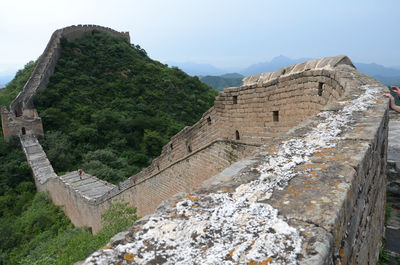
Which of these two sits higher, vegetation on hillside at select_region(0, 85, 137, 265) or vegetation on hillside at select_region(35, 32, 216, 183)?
vegetation on hillside at select_region(35, 32, 216, 183)

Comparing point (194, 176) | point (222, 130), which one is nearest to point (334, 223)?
point (222, 130)

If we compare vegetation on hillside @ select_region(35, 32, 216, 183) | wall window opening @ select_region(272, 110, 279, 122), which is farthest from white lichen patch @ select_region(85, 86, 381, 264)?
vegetation on hillside @ select_region(35, 32, 216, 183)

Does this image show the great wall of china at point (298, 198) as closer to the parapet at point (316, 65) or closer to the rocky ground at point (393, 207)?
the parapet at point (316, 65)

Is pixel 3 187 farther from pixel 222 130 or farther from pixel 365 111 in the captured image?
pixel 365 111

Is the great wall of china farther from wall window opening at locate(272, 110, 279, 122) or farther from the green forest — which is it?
the green forest

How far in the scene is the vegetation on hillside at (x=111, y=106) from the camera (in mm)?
21062

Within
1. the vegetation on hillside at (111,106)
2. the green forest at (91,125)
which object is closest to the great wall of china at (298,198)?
the green forest at (91,125)

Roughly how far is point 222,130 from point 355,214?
197 inches

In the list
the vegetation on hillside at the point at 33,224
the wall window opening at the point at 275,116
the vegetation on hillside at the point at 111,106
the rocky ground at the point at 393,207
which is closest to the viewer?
the rocky ground at the point at 393,207

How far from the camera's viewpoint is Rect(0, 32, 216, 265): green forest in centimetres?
1307

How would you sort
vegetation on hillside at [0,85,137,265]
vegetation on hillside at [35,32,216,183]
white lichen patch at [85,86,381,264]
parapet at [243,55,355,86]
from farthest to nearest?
vegetation on hillside at [35,32,216,183] → vegetation on hillside at [0,85,137,265] → parapet at [243,55,355,86] → white lichen patch at [85,86,381,264]

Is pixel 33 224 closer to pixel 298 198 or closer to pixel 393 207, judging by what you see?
pixel 393 207

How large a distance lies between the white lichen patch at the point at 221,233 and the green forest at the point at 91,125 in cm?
682

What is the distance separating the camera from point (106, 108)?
25.8 m
